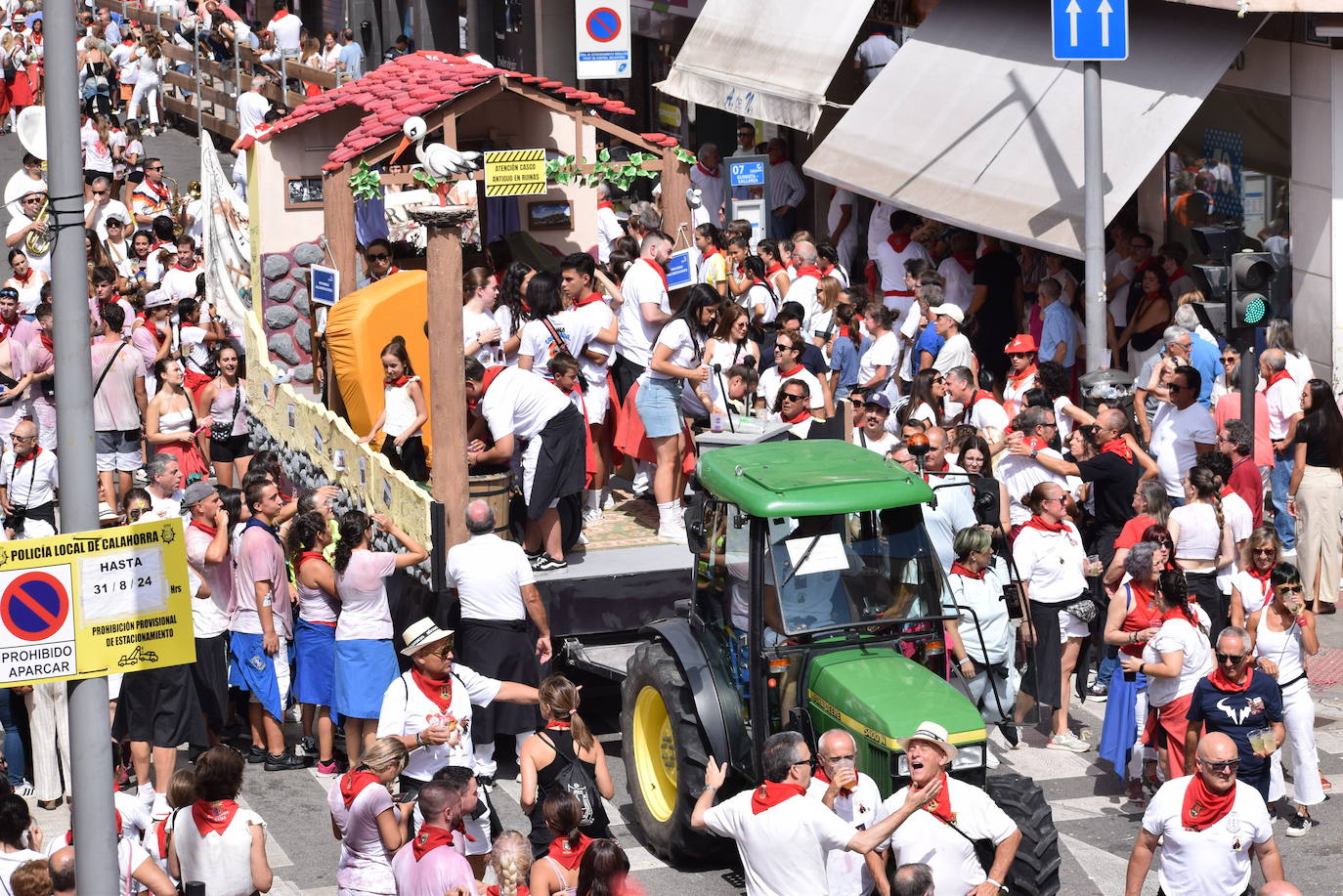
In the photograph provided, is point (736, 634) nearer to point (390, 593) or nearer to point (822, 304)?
point (390, 593)

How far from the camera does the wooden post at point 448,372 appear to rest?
11.0 metres

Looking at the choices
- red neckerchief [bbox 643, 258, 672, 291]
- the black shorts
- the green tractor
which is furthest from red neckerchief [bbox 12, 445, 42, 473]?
the green tractor

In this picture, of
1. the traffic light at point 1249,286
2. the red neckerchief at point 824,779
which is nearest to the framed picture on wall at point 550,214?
the traffic light at point 1249,286

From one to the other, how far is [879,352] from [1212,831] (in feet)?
26.7

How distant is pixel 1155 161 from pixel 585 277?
5.13 metres

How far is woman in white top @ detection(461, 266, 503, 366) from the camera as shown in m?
13.5

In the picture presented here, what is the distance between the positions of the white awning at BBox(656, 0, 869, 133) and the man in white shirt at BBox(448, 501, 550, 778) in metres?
10.4

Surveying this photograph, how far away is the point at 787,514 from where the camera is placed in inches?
351

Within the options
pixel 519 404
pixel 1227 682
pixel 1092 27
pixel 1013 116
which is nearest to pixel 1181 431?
pixel 1092 27

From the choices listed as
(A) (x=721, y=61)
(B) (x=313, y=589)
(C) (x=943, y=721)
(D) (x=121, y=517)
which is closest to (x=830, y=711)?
(C) (x=943, y=721)

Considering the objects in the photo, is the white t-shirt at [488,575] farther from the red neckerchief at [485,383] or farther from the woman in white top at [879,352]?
the woman in white top at [879,352]

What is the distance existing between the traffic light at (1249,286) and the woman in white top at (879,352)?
3479mm

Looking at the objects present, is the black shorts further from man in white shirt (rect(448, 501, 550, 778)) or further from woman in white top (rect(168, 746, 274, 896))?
woman in white top (rect(168, 746, 274, 896))

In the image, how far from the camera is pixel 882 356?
15766 millimetres
